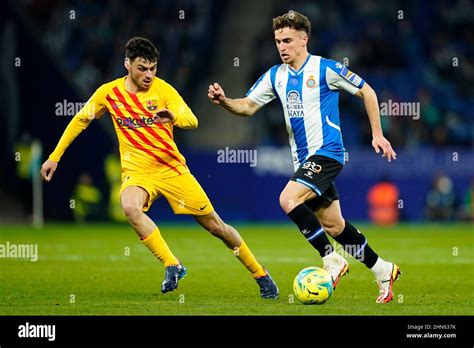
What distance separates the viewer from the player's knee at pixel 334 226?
31.2 ft

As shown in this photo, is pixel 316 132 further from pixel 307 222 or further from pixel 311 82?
pixel 307 222

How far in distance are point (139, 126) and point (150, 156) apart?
31 centimetres

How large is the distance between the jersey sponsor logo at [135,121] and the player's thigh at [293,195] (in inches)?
61.3

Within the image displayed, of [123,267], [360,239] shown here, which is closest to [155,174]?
[360,239]

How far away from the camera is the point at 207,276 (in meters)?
12.1

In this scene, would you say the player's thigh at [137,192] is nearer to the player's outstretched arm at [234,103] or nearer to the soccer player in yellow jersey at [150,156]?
the soccer player in yellow jersey at [150,156]

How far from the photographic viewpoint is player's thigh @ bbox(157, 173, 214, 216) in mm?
9742

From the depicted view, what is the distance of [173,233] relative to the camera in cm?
2041

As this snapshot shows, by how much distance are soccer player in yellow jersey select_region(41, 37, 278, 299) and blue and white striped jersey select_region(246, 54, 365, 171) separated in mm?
1050

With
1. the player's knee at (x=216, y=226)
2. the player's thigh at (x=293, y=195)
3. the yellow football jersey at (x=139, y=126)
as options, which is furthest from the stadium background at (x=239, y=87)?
Result: the player's thigh at (x=293, y=195)

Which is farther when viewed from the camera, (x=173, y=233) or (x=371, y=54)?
(x=371, y=54)

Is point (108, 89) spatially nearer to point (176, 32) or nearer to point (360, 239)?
point (360, 239)

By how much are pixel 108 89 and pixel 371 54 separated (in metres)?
18.2

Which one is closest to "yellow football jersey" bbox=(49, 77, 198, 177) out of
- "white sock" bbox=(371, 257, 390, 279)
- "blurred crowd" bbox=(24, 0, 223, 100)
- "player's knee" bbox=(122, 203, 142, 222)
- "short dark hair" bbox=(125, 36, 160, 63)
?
"short dark hair" bbox=(125, 36, 160, 63)
